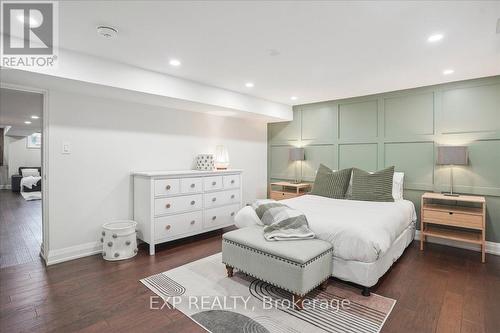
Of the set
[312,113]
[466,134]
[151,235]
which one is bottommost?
[151,235]

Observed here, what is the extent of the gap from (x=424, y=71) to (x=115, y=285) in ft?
13.4

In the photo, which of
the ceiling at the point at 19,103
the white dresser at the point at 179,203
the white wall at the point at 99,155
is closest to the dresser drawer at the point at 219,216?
the white dresser at the point at 179,203

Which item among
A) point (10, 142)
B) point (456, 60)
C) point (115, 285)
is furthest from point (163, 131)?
point (10, 142)

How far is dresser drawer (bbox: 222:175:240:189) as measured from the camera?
4.22m

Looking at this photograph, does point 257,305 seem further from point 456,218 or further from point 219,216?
point 456,218

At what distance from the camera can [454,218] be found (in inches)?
126

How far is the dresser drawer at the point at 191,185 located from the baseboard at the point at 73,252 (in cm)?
124

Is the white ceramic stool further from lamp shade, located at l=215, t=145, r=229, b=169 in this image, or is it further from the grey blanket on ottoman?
lamp shade, located at l=215, t=145, r=229, b=169

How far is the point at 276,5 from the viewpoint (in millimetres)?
1817

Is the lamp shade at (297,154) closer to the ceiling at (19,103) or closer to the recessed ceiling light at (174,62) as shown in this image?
the recessed ceiling light at (174,62)

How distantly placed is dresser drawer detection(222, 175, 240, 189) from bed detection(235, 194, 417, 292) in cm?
113

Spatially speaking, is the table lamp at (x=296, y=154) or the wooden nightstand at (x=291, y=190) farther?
the table lamp at (x=296, y=154)

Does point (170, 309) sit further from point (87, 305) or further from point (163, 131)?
point (163, 131)

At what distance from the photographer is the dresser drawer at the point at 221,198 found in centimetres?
394
